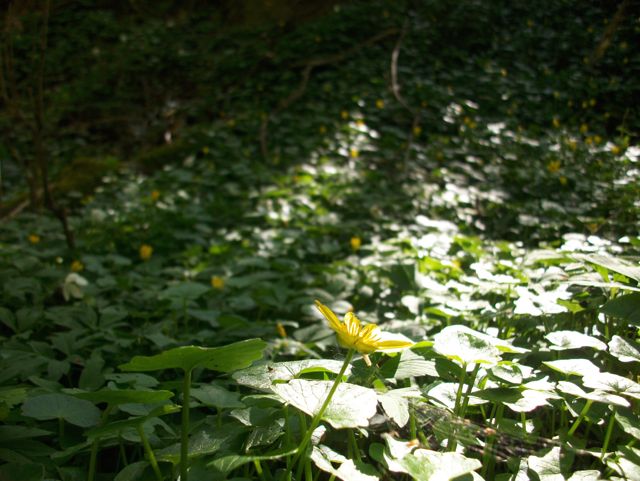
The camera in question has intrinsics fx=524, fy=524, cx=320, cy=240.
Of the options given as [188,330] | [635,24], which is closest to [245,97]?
[635,24]

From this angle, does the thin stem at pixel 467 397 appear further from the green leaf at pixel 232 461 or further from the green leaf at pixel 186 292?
the green leaf at pixel 186 292

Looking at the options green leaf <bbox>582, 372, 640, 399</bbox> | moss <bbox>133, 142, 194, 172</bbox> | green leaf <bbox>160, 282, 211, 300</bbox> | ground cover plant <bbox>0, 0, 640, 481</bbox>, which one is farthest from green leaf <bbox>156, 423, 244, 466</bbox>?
moss <bbox>133, 142, 194, 172</bbox>

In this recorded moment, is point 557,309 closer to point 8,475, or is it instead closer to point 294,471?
point 294,471

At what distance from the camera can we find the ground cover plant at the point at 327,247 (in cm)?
103

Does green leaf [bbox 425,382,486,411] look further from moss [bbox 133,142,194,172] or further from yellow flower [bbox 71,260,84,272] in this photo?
moss [bbox 133,142,194,172]

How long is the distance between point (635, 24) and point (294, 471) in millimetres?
3022

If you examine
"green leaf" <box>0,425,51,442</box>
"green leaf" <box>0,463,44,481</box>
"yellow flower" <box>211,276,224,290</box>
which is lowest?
"yellow flower" <box>211,276,224,290</box>

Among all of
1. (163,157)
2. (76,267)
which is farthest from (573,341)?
(163,157)

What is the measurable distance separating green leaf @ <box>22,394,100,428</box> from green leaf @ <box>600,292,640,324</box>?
1189mm

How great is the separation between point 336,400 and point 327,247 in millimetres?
1790

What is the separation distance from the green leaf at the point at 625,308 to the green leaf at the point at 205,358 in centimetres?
84

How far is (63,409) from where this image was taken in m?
1.10

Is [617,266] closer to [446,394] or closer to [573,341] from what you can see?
[573,341]

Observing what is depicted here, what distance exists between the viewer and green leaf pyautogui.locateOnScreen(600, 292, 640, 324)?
1215 mm
